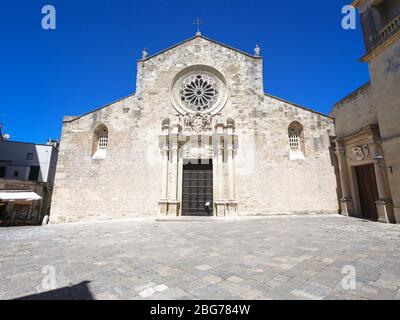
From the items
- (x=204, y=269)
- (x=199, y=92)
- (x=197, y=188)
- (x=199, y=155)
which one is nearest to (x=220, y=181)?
(x=197, y=188)

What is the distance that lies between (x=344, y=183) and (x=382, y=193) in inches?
102

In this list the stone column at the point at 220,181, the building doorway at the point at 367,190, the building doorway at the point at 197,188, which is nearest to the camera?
the building doorway at the point at 367,190

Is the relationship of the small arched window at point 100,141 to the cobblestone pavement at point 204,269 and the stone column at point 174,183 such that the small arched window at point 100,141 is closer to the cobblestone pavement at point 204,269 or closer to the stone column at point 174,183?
the stone column at point 174,183

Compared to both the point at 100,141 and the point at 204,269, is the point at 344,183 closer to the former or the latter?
the point at 204,269

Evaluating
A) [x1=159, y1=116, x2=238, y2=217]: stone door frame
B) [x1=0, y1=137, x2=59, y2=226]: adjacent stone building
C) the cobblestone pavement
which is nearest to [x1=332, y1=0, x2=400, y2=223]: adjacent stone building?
the cobblestone pavement

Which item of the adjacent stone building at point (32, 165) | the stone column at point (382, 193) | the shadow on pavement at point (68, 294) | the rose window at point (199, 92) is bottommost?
the shadow on pavement at point (68, 294)

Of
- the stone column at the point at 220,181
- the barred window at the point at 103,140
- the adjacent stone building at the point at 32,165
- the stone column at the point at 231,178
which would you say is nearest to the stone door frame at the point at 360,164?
the stone column at the point at 231,178

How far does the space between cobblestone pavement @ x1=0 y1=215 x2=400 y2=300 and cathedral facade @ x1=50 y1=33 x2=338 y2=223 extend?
6.64 metres

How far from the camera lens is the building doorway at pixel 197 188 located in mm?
12523

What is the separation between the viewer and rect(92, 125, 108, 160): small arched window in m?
13.2

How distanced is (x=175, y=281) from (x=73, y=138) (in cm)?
1300

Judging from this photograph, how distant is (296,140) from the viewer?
43.7ft

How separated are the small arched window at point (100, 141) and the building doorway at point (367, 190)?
48.4ft
